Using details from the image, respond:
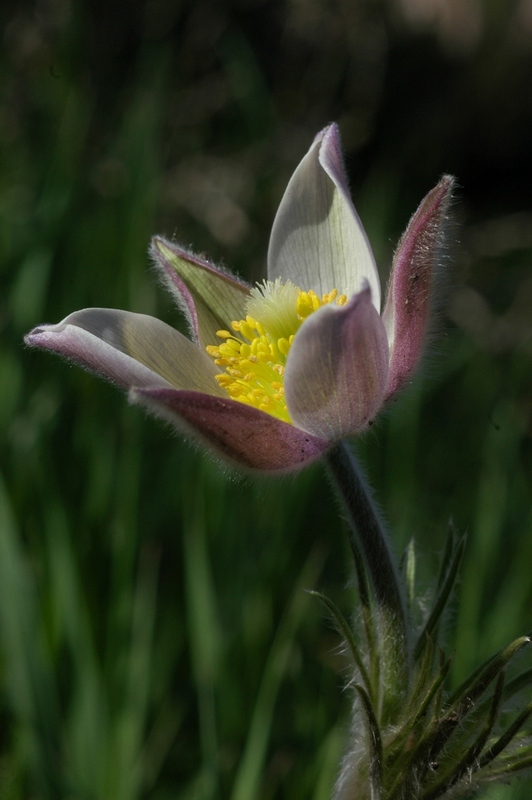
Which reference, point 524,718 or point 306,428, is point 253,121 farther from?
point 524,718

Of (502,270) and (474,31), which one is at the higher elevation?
(474,31)

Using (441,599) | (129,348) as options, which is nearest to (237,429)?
(129,348)

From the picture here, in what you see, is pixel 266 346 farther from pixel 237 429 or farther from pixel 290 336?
pixel 237 429

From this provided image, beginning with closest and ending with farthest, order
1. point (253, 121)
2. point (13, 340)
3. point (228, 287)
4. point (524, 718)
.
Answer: point (524, 718) → point (228, 287) → point (13, 340) → point (253, 121)

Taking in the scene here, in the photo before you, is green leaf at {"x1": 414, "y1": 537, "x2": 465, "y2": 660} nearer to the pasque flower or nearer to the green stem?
the green stem

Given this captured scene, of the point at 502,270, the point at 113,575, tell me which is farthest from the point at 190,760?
the point at 502,270

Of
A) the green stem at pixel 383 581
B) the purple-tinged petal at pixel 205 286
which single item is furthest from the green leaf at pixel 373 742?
the purple-tinged petal at pixel 205 286
